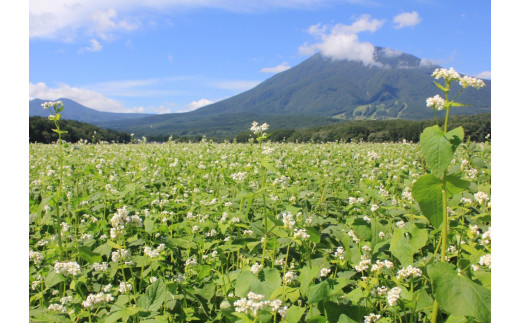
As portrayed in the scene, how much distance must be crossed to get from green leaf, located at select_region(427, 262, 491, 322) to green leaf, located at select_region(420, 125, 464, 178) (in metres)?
0.54

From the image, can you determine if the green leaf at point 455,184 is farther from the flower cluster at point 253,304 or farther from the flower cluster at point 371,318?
the flower cluster at point 253,304

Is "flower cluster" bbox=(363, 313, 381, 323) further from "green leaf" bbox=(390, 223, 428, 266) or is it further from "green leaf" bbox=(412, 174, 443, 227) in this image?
"green leaf" bbox=(412, 174, 443, 227)

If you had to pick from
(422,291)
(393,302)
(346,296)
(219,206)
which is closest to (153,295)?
(346,296)

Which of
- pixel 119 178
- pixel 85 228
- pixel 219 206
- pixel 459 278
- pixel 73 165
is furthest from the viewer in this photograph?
pixel 73 165

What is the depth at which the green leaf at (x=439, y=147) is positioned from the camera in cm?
169

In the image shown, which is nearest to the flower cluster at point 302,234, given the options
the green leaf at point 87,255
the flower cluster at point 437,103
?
the flower cluster at point 437,103

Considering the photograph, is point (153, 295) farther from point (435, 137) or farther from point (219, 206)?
point (219, 206)

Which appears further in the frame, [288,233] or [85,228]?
[85,228]

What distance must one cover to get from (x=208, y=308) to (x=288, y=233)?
1.08 metres

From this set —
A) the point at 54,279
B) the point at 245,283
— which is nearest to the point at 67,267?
the point at 54,279

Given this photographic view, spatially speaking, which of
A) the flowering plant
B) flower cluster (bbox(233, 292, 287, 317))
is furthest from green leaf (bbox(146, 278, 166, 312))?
the flowering plant

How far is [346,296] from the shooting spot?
2406mm

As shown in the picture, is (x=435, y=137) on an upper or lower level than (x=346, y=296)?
upper

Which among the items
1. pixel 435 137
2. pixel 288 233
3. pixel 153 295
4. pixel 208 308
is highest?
pixel 435 137
